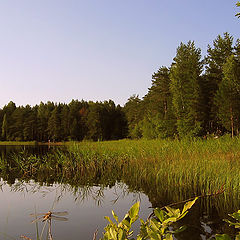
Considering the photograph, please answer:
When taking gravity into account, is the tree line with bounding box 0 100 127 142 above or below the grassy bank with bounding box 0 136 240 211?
above

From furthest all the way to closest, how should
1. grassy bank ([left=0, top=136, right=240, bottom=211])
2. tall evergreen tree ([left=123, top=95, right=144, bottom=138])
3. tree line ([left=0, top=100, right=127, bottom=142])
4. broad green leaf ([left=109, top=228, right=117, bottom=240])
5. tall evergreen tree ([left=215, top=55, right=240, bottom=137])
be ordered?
tree line ([left=0, top=100, right=127, bottom=142])
tall evergreen tree ([left=123, top=95, right=144, bottom=138])
tall evergreen tree ([left=215, top=55, right=240, bottom=137])
grassy bank ([left=0, top=136, right=240, bottom=211])
broad green leaf ([left=109, top=228, right=117, bottom=240])

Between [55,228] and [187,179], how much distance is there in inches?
189

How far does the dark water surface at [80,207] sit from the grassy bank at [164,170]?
50cm

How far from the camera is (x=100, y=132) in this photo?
201ft

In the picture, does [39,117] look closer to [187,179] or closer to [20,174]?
[20,174]

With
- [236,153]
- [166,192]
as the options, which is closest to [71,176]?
[166,192]

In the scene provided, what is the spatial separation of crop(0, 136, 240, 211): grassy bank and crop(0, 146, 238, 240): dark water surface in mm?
503

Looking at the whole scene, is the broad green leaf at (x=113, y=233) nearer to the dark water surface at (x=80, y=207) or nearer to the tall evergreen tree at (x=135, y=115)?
the dark water surface at (x=80, y=207)

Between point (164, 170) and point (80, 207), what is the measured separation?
3.91 metres

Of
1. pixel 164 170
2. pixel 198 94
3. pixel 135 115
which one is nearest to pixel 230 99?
pixel 198 94

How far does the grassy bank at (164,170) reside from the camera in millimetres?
6860

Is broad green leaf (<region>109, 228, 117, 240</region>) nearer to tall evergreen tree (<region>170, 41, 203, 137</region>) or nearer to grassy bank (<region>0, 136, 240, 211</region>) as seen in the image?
grassy bank (<region>0, 136, 240, 211</region>)

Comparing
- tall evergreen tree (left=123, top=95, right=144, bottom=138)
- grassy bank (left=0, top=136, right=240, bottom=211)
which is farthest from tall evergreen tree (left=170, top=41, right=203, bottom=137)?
tall evergreen tree (left=123, top=95, right=144, bottom=138)

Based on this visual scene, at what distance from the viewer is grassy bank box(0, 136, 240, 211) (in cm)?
686
